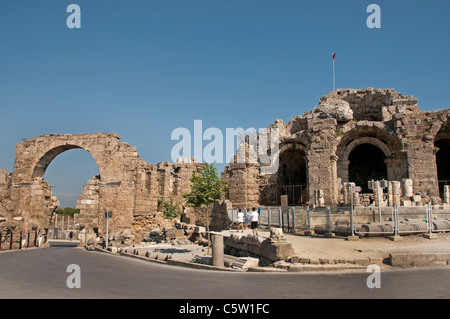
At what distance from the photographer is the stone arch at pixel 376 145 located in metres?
21.3

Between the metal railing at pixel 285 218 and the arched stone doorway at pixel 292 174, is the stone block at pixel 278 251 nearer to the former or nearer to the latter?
the metal railing at pixel 285 218

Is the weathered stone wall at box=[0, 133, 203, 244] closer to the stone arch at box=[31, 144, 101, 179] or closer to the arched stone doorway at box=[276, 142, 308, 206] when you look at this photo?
the stone arch at box=[31, 144, 101, 179]

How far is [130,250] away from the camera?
584 inches

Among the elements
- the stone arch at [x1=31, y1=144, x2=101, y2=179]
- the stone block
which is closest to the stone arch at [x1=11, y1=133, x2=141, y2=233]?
the stone arch at [x1=31, y1=144, x2=101, y2=179]

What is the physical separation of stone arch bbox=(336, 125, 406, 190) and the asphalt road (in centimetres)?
1434

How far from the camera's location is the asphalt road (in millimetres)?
6113

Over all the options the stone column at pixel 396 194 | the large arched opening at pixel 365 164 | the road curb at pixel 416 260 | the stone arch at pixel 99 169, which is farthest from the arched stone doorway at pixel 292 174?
the road curb at pixel 416 260

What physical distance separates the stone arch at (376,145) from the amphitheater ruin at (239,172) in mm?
60

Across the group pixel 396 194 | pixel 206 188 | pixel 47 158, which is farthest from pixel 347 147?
pixel 47 158

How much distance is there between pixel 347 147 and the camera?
2248 centimetres

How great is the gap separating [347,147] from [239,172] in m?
7.18

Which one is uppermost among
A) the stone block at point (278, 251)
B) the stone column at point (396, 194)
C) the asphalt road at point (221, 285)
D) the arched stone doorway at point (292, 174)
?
the arched stone doorway at point (292, 174)

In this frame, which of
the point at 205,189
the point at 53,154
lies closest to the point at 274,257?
the point at 205,189
